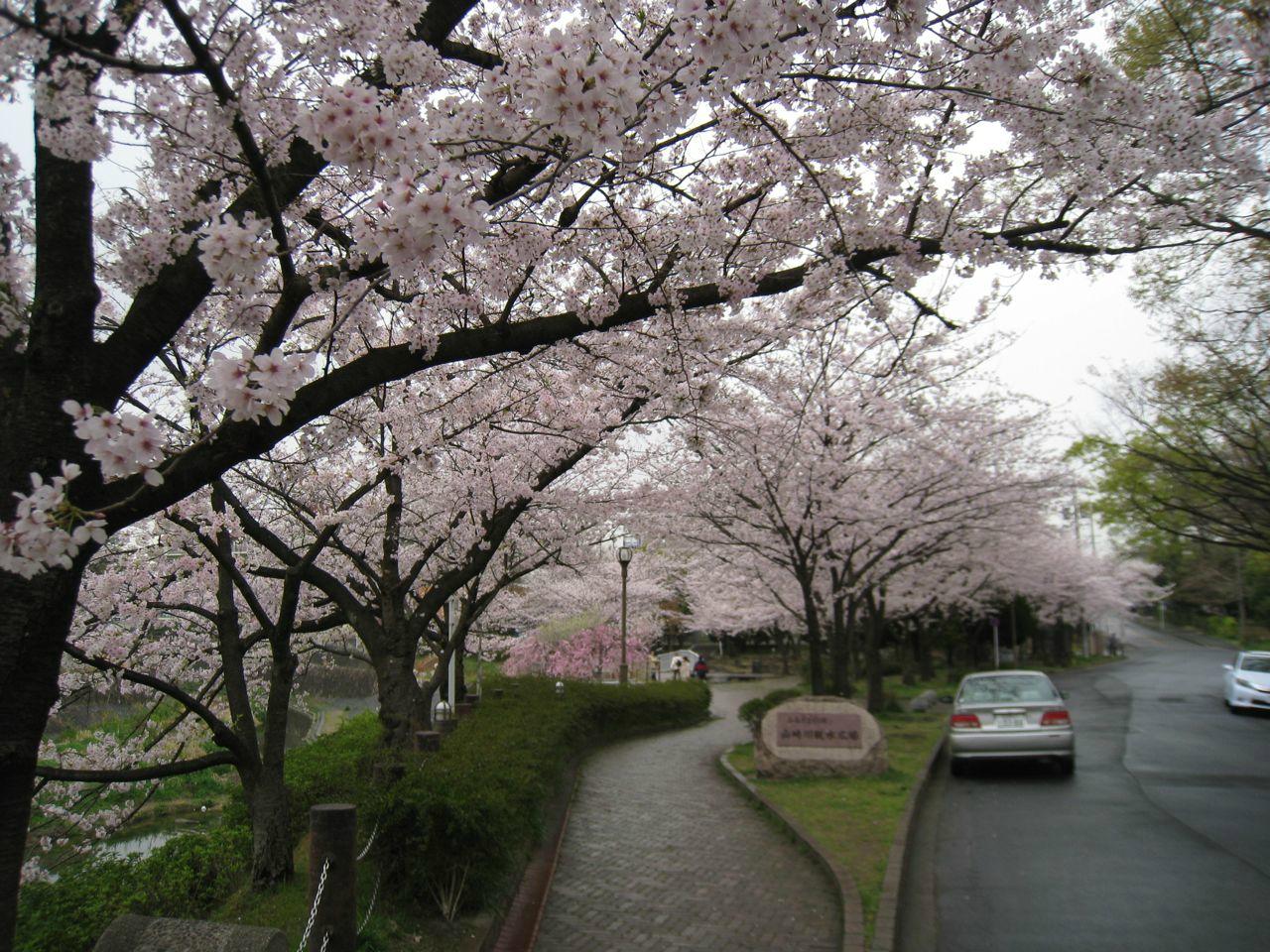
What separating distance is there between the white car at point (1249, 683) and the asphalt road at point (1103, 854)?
5.54m

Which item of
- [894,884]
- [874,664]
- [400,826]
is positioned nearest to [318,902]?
[400,826]

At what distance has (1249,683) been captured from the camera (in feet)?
68.6

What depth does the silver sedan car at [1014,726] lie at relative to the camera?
42.2ft

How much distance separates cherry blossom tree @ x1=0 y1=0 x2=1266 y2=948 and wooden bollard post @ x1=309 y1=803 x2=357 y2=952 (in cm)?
181

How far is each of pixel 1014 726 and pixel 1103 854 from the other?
4803mm

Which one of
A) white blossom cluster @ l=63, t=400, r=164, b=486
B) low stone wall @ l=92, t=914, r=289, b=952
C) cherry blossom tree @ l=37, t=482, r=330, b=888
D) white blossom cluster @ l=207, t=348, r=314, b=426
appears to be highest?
white blossom cluster @ l=207, t=348, r=314, b=426

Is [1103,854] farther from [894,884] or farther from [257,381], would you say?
[257,381]

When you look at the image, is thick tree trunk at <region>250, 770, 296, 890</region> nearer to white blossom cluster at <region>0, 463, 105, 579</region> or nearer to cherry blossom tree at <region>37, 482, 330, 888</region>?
cherry blossom tree at <region>37, 482, 330, 888</region>

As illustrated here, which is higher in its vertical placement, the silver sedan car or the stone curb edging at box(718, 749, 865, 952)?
the silver sedan car

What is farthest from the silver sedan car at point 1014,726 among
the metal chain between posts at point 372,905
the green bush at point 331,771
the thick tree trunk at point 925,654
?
the thick tree trunk at point 925,654

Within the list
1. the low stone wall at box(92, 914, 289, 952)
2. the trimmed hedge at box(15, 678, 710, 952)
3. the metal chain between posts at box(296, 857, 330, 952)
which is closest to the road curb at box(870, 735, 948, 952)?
the trimmed hedge at box(15, 678, 710, 952)

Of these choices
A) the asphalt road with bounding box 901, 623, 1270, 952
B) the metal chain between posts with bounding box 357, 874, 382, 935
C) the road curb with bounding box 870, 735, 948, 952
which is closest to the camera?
the metal chain between posts with bounding box 357, 874, 382, 935

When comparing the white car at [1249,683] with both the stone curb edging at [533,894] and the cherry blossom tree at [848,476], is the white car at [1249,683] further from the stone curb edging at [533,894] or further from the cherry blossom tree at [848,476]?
the stone curb edging at [533,894]

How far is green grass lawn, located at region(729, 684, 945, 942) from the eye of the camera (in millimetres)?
7824
